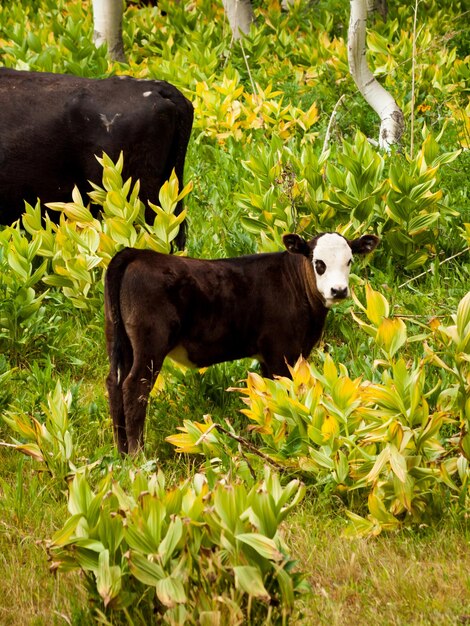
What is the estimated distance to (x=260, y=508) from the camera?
153 inches

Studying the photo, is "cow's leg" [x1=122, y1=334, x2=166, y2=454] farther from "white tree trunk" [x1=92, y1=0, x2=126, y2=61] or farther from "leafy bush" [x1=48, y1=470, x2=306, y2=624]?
"white tree trunk" [x1=92, y1=0, x2=126, y2=61]

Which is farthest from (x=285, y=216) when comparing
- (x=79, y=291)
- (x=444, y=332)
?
(x=444, y=332)

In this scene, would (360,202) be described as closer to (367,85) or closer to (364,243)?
(364,243)

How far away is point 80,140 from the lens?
27.2 ft

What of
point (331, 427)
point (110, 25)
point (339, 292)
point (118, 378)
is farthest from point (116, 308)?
point (110, 25)

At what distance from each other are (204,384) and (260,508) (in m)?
2.43

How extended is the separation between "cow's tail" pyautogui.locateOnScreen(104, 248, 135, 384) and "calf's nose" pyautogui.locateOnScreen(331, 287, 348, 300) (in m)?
1.12

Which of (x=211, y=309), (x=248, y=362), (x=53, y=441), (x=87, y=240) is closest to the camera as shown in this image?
(x=53, y=441)

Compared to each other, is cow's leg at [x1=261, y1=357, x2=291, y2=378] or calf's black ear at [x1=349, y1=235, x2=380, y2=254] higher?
calf's black ear at [x1=349, y1=235, x2=380, y2=254]

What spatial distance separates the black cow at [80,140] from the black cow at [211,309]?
2195 mm

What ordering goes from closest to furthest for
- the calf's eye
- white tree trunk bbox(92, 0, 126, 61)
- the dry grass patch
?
the dry grass patch
the calf's eye
white tree trunk bbox(92, 0, 126, 61)

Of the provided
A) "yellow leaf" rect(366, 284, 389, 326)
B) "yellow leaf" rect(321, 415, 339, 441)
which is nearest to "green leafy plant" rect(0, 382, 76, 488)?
"yellow leaf" rect(321, 415, 339, 441)

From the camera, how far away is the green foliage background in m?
4.51

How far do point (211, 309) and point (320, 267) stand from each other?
2.17ft
